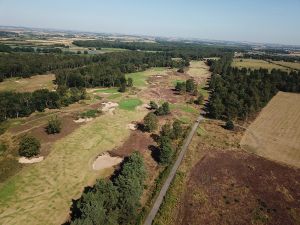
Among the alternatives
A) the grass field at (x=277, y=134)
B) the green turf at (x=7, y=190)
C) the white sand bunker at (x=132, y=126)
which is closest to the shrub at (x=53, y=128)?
the white sand bunker at (x=132, y=126)

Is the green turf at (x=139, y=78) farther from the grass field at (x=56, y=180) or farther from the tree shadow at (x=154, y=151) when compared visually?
the tree shadow at (x=154, y=151)

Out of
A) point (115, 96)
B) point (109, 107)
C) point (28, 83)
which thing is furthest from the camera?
point (28, 83)

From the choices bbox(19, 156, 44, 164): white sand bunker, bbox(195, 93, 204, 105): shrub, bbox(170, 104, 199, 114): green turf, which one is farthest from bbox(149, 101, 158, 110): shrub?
bbox(19, 156, 44, 164): white sand bunker

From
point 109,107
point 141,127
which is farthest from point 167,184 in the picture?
point 109,107

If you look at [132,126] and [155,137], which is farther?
[132,126]

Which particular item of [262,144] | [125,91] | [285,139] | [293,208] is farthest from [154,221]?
[125,91]

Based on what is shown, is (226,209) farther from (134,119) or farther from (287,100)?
(287,100)

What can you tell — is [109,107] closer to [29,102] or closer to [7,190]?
[29,102]
